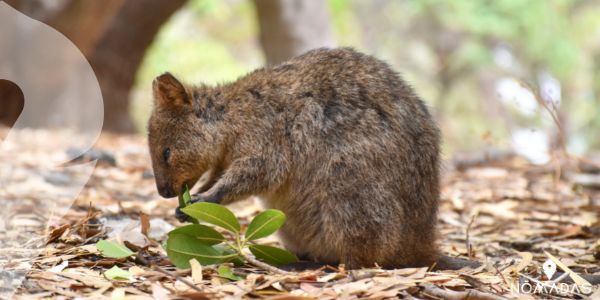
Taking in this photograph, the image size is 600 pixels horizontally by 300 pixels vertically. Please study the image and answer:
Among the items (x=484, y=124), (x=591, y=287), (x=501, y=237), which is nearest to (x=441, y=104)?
(x=484, y=124)

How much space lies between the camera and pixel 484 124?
22.1 meters

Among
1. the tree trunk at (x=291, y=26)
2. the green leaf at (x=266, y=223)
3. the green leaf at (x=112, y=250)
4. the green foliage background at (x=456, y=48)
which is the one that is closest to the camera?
the green leaf at (x=112, y=250)

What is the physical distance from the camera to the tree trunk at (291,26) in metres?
8.23

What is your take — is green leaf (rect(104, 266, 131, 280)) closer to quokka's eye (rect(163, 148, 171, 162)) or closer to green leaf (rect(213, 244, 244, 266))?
green leaf (rect(213, 244, 244, 266))

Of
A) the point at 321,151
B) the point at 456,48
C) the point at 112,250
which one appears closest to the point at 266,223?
the point at 321,151

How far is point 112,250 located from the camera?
11.5 feet

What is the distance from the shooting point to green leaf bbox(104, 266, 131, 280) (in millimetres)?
3203

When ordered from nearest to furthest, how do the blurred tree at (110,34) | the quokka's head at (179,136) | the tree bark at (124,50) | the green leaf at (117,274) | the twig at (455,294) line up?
the twig at (455,294)
the green leaf at (117,274)
the quokka's head at (179,136)
the blurred tree at (110,34)
the tree bark at (124,50)

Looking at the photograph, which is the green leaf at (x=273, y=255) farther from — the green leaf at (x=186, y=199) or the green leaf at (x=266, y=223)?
the green leaf at (x=186, y=199)

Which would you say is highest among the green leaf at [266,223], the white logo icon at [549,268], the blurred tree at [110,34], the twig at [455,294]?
the blurred tree at [110,34]

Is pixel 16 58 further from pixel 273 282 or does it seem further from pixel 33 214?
pixel 273 282

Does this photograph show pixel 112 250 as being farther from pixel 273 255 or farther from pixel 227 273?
pixel 273 255

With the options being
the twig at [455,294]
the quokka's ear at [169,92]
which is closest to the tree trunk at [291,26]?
the quokka's ear at [169,92]

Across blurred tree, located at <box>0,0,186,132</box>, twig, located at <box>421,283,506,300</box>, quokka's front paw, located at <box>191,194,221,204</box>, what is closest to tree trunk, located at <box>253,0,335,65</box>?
blurred tree, located at <box>0,0,186,132</box>
